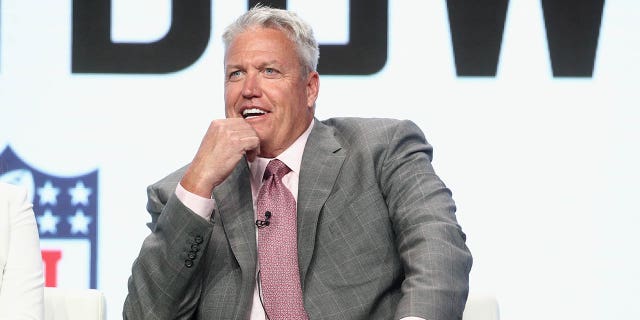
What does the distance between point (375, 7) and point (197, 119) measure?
82 centimetres

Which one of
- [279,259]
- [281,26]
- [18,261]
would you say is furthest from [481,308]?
[18,261]

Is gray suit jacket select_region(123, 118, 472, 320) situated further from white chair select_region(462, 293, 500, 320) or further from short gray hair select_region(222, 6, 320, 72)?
short gray hair select_region(222, 6, 320, 72)

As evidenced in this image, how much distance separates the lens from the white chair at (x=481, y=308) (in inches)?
106

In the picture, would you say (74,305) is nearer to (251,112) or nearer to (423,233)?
(251,112)

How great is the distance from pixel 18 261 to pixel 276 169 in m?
0.71

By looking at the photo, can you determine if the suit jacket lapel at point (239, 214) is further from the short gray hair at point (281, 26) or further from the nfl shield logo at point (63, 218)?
the nfl shield logo at point (63, 218)

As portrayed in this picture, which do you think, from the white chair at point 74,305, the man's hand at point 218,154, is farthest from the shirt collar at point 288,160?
the white chair at point 74,305

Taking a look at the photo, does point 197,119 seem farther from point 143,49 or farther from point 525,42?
point 525,42

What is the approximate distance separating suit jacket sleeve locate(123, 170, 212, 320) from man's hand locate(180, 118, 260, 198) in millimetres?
70

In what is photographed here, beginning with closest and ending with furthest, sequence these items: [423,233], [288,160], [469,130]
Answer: [423,233] < [288,160] < [469,130]

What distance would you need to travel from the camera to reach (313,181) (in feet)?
9.18

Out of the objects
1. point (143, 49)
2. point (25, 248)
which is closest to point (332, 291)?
point (25, 248)

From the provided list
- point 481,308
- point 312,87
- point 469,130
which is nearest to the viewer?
point 481,308

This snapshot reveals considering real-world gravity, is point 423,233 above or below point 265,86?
below
